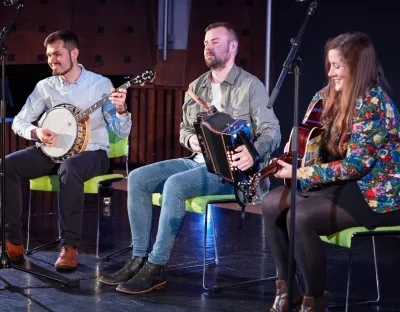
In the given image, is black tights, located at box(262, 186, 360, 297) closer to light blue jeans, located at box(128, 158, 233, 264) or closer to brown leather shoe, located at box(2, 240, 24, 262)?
light blue jeans, located at box(128, 158, 233, 264)

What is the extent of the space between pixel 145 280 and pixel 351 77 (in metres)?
1.59

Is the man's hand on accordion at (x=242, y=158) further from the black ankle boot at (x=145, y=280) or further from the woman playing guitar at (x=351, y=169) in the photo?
the black ankle boot at (x=145, y=280)

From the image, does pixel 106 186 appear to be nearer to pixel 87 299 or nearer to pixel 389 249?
pixel 87 299

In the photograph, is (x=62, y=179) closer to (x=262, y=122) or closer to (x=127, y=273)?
(x=127, y=273)

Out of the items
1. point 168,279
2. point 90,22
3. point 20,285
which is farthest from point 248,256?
point 90,22

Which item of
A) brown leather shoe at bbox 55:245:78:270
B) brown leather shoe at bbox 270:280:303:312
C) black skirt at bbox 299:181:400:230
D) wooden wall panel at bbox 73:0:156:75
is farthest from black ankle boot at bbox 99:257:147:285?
wooden wall panel at bbox 73:0:156:75

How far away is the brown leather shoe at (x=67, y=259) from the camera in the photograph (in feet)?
14.7

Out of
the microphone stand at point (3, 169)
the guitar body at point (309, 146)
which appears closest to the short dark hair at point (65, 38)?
the microphone stand at point (3, 169)

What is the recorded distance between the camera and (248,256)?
16.0ft

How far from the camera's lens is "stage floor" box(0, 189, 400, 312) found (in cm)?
388

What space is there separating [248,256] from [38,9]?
453 centimetres

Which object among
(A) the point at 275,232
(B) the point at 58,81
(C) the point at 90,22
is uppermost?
(C) the point at 90,22

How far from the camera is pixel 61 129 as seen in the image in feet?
15.7

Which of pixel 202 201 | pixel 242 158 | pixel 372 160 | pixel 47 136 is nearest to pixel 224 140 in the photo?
pixel 242 158
